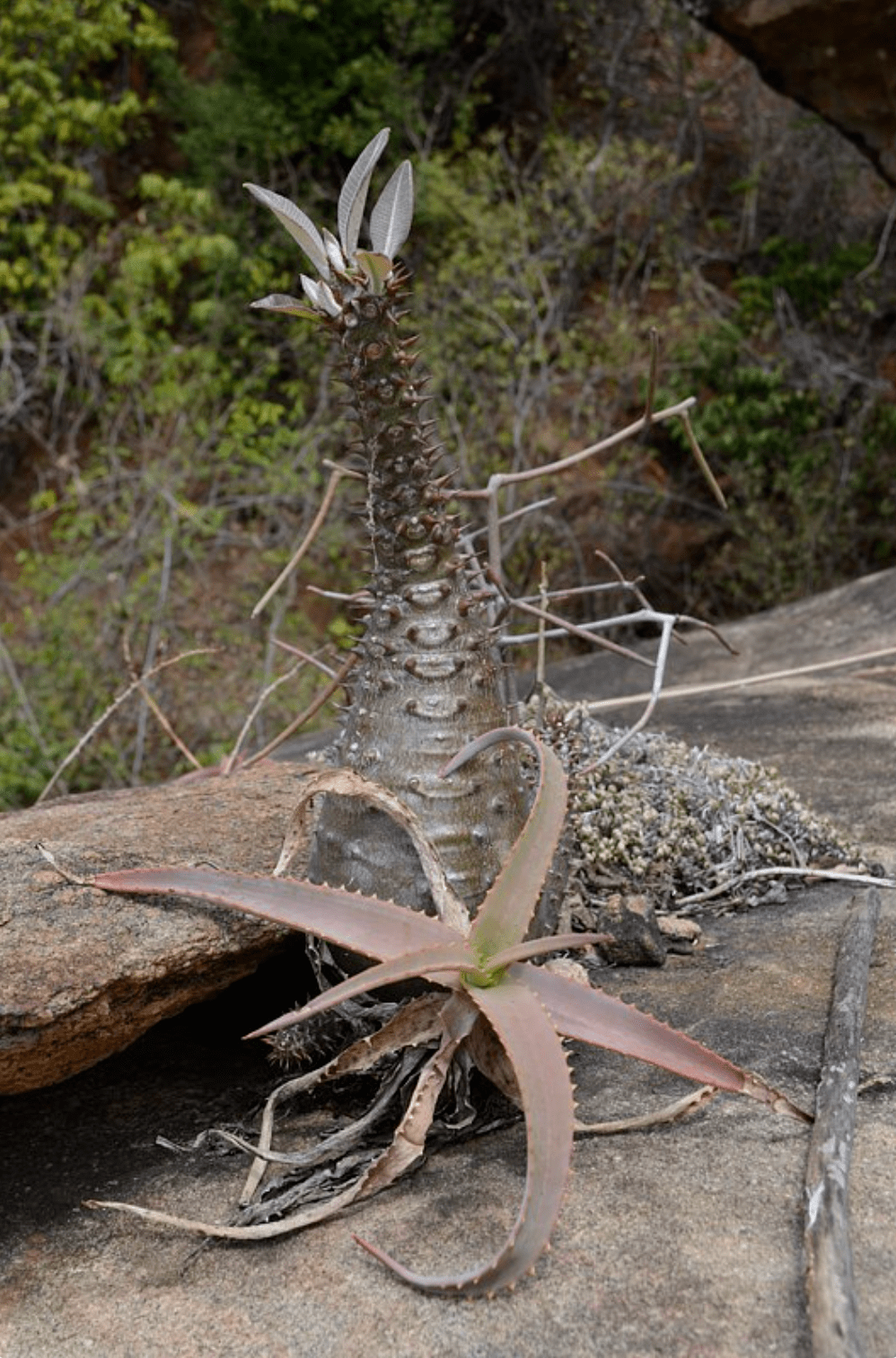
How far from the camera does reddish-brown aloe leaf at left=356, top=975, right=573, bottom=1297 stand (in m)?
1.07

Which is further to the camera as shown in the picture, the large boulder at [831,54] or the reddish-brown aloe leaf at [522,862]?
the large boulder at [831,54]

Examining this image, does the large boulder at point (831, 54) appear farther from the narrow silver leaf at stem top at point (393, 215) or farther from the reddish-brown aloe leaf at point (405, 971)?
the reddish-brown aloe leaf at point (405, 971)

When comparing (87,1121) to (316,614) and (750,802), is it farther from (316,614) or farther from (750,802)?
(316,614)

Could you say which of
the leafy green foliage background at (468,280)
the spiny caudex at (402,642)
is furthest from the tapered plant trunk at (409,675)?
the leafy green foliage background at (468,280)

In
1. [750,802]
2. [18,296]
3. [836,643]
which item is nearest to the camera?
[750,802]

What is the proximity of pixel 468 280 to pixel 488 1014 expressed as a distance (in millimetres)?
6950

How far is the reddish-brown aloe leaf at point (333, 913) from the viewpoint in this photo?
52.0 inches

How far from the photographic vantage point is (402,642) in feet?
5.13

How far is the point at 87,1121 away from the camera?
155 cm

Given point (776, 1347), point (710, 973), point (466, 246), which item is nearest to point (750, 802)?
point (710, 973)

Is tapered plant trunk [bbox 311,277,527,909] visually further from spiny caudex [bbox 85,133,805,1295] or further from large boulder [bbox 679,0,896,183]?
large boulder [bbox 679,0,896,183]

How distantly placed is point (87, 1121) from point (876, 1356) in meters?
0.93

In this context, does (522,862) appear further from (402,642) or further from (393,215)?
(393,215)

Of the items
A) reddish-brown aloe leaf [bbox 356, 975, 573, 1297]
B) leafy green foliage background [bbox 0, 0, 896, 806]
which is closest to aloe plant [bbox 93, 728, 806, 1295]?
reddish-brown aloe leaf [bbox 356, 975, 573, 1297]
